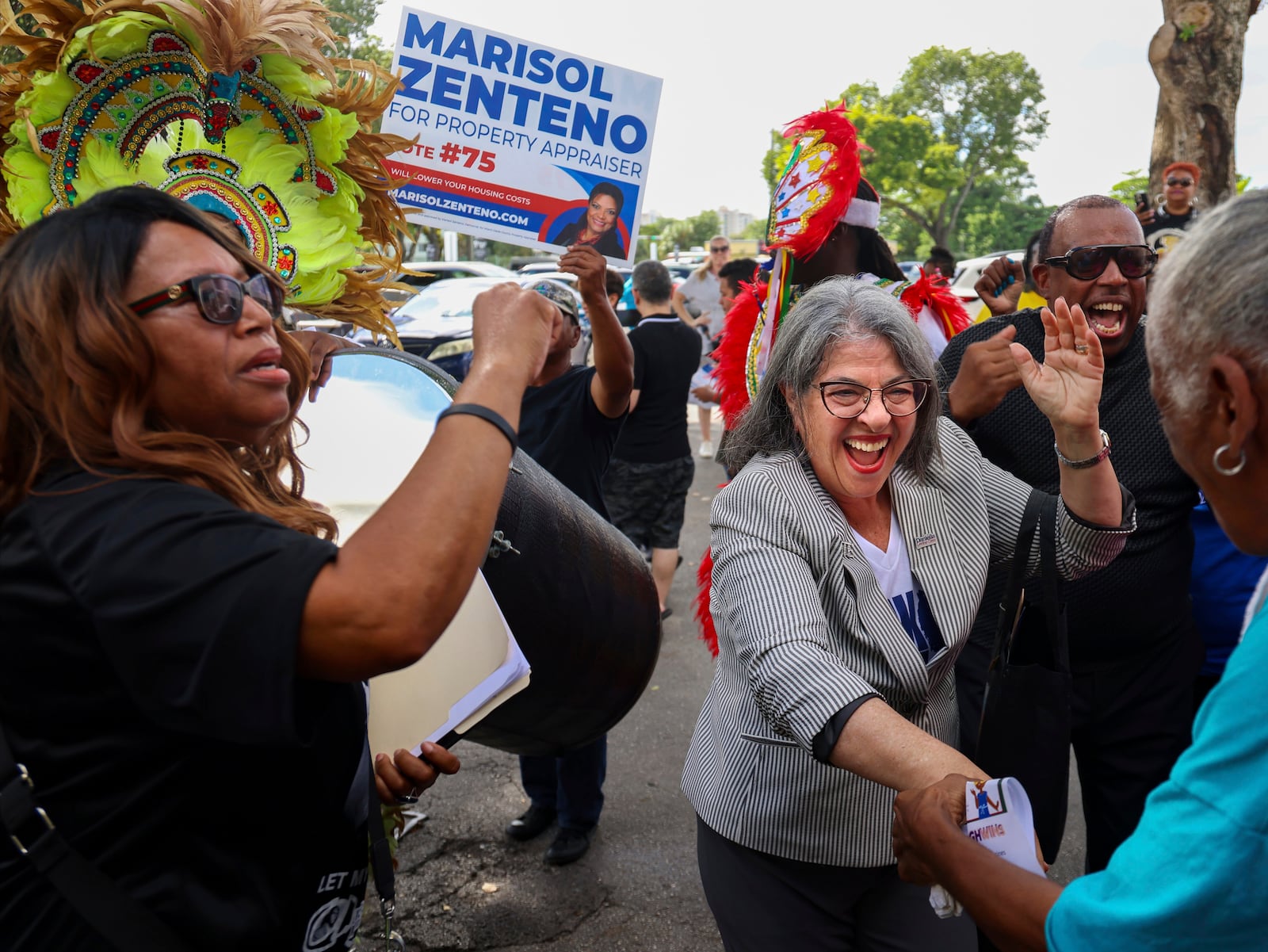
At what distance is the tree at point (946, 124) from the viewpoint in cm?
4303

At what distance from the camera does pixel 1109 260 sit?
8.97 feet

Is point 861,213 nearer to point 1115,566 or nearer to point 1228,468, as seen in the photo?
point 1115,566

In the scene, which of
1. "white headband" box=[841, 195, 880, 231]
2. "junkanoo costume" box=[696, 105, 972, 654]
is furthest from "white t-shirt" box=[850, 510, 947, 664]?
"white headband" box=[841, 195, 880, 231]

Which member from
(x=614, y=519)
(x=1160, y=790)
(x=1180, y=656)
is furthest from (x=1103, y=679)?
(x=614, y=519)

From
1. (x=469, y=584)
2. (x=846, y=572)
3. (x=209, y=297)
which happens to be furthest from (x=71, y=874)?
(x=846, y=572)

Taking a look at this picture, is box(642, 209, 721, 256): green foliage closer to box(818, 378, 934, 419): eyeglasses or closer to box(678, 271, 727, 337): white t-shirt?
box(678, 271, 727, 337): white t-shirt

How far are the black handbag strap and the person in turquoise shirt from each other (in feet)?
3.48

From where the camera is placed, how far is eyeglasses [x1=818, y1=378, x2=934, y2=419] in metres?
1.99

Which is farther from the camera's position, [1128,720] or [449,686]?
[1128,720]

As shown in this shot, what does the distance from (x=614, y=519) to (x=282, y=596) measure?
4652 millimetres

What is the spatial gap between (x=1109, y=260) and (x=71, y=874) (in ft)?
8.82

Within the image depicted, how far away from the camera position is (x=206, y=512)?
3.70 feet

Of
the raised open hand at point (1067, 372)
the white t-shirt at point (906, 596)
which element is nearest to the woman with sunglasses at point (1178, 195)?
the raised open hand at point (1067, 372)

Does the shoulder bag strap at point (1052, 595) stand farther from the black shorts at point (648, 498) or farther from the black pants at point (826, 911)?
the black shorts at point (648, 498)
